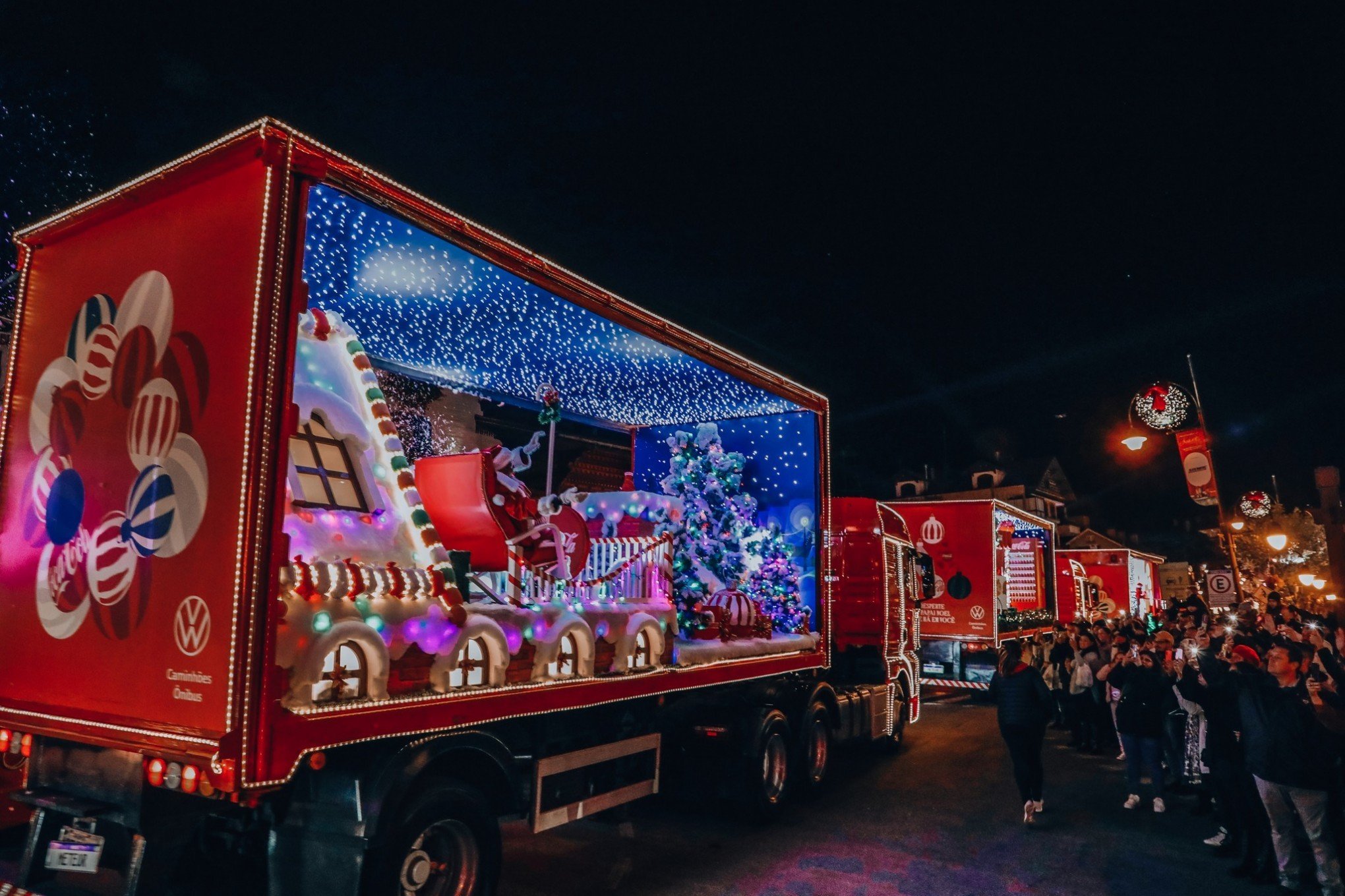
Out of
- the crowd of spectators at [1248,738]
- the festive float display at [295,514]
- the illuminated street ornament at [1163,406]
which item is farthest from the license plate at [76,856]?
the illuminated street ornament at [1163,406]

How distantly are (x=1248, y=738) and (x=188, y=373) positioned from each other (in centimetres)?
729

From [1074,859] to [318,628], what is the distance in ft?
20.8

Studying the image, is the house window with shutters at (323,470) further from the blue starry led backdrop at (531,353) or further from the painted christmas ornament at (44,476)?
the painted christmas ornament at (44,476)

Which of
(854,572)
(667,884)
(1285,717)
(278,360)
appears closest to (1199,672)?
(1285,717)

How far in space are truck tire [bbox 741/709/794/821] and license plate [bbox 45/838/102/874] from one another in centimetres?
507

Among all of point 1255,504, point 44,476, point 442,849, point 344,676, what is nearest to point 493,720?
point 442,849

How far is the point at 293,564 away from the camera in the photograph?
158 inches

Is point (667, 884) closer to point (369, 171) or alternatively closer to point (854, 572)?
point (369, 171)

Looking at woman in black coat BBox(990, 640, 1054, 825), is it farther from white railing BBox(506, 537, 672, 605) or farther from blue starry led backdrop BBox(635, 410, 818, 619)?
white railing BBox(506, 537, 672, 605)

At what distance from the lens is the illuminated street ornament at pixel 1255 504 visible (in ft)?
66.2

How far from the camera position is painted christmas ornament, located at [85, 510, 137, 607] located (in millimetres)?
4121

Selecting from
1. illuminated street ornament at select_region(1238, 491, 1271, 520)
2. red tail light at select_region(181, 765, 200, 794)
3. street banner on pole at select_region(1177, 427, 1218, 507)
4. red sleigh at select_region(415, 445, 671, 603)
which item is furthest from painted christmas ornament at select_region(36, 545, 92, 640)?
illuminated street ornament at select_region(1238, 491, 1271, 520)

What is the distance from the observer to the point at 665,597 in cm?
703

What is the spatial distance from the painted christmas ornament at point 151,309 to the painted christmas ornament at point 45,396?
1.67ft
